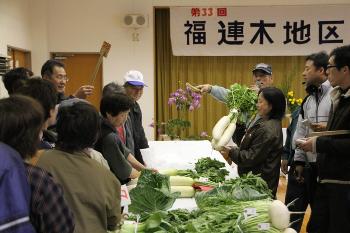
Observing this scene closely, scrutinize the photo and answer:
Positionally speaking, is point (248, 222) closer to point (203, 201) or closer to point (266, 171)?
point (203, 201)

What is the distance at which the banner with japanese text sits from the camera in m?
6.80

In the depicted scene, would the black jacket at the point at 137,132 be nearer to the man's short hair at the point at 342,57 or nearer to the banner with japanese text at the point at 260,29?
the man's short hair at the point at 342,57

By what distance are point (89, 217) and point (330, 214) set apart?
157cm

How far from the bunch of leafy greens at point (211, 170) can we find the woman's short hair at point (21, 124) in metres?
1.63

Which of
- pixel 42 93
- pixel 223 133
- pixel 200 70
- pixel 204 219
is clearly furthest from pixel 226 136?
pixel 200 70

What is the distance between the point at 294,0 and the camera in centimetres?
677

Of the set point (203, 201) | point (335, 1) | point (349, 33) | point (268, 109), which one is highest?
point (335, 1)

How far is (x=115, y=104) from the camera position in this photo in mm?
2371

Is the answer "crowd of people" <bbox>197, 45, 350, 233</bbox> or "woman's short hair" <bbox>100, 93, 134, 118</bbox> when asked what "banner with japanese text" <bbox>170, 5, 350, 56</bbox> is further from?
"woman's short hair" <bbox>100, 93, 134, 118</bbox>

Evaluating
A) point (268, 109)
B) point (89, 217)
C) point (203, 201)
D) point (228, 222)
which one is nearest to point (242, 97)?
point (268, 109)

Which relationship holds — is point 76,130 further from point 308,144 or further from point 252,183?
point 308,144

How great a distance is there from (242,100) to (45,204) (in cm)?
249

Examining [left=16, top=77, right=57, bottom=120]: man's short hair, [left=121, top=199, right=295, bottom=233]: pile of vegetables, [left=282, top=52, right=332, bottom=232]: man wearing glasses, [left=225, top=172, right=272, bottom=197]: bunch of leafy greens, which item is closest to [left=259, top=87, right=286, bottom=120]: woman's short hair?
[left=282, top=52, right=332, bottom=232]: man wearing glasses

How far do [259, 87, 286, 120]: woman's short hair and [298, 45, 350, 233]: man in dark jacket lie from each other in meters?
0.46
